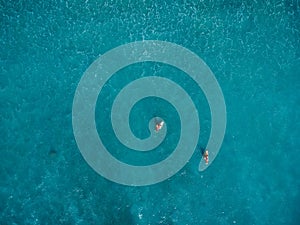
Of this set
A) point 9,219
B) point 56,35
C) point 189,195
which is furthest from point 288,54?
point 9,219

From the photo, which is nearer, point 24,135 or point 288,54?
point 24,135

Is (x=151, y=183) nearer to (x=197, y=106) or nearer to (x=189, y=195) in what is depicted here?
(x=189, y=195)

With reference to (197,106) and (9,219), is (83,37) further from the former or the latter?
(9,219)

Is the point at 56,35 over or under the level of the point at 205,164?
over

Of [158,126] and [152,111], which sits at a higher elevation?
[152,111]

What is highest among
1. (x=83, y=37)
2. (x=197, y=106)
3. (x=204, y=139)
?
(x=83, y=37)

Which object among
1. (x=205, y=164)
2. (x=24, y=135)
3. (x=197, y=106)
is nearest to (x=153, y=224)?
(x=205, y=164)
